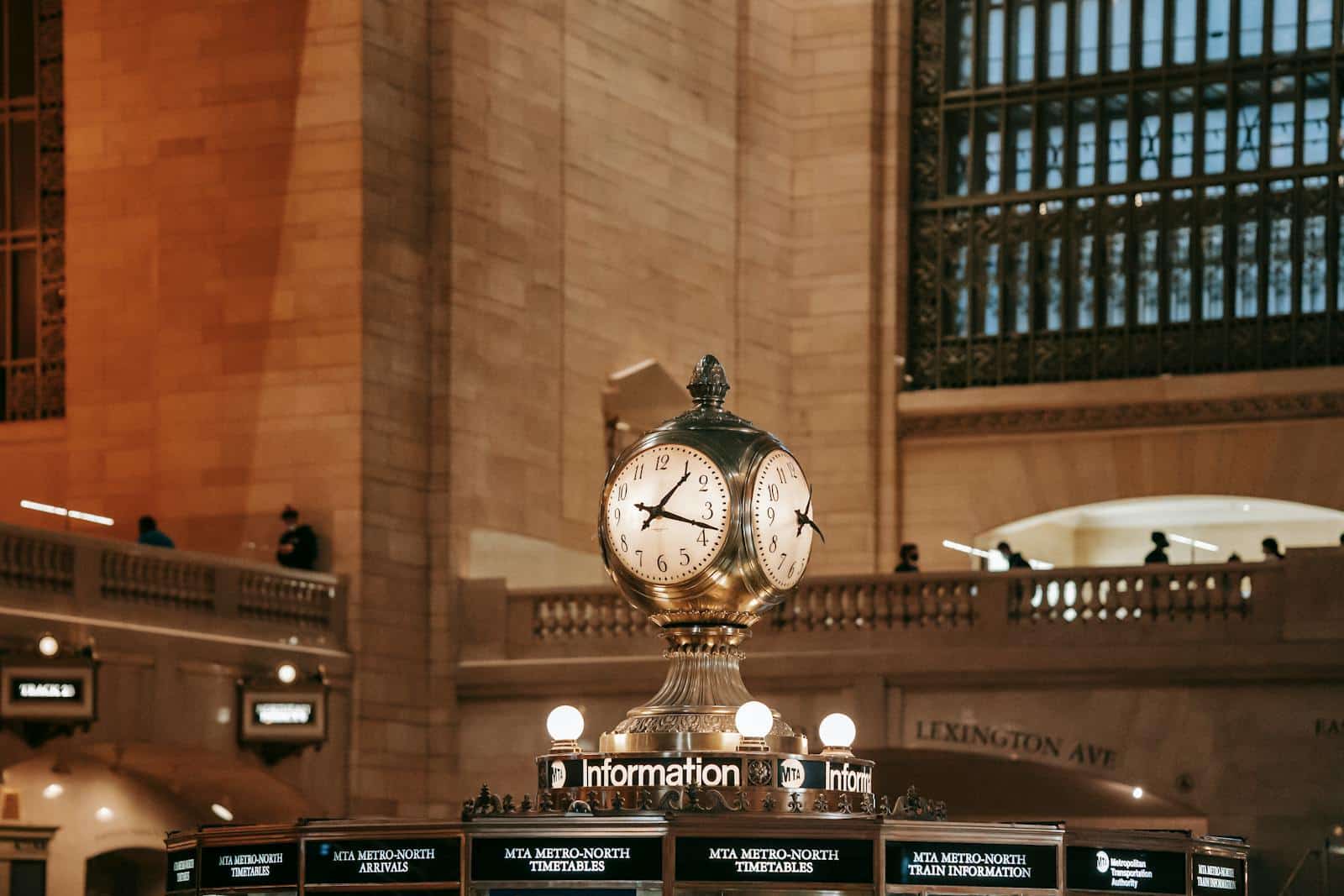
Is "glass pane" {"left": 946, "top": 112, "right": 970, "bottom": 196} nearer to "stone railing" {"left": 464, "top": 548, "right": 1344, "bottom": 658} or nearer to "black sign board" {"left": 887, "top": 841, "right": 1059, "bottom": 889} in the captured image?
"stone railing" {"left": 464, "top": 548, "right": 1344, "bottom": 658}

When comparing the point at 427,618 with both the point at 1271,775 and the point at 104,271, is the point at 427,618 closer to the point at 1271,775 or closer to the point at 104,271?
the point at 104,271

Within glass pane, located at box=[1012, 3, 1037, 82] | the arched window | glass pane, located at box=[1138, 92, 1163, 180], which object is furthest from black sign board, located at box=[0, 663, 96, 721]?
glass pane, located at box=[1012, 3, 1037, 82]

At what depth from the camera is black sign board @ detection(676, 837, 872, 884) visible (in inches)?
278

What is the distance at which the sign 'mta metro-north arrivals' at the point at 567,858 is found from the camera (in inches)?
279

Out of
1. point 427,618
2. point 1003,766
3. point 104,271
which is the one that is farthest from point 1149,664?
point 104,271

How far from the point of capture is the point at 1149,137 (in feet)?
101

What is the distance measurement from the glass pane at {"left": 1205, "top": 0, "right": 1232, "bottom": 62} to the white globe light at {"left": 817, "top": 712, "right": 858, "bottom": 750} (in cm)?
2401

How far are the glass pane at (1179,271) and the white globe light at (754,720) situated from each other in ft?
78.1

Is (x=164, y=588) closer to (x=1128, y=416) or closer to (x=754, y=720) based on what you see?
(x=1128, y=416)

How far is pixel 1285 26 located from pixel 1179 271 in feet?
9.97

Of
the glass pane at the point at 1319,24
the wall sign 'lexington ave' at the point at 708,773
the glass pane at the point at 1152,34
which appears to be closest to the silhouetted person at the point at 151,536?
the glass pane at the point at 1152,34

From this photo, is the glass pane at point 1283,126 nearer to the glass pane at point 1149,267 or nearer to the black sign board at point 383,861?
the glass pane at point 1149,267

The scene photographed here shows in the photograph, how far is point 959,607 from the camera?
2436 cm

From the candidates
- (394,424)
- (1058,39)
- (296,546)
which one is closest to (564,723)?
(296,546)
